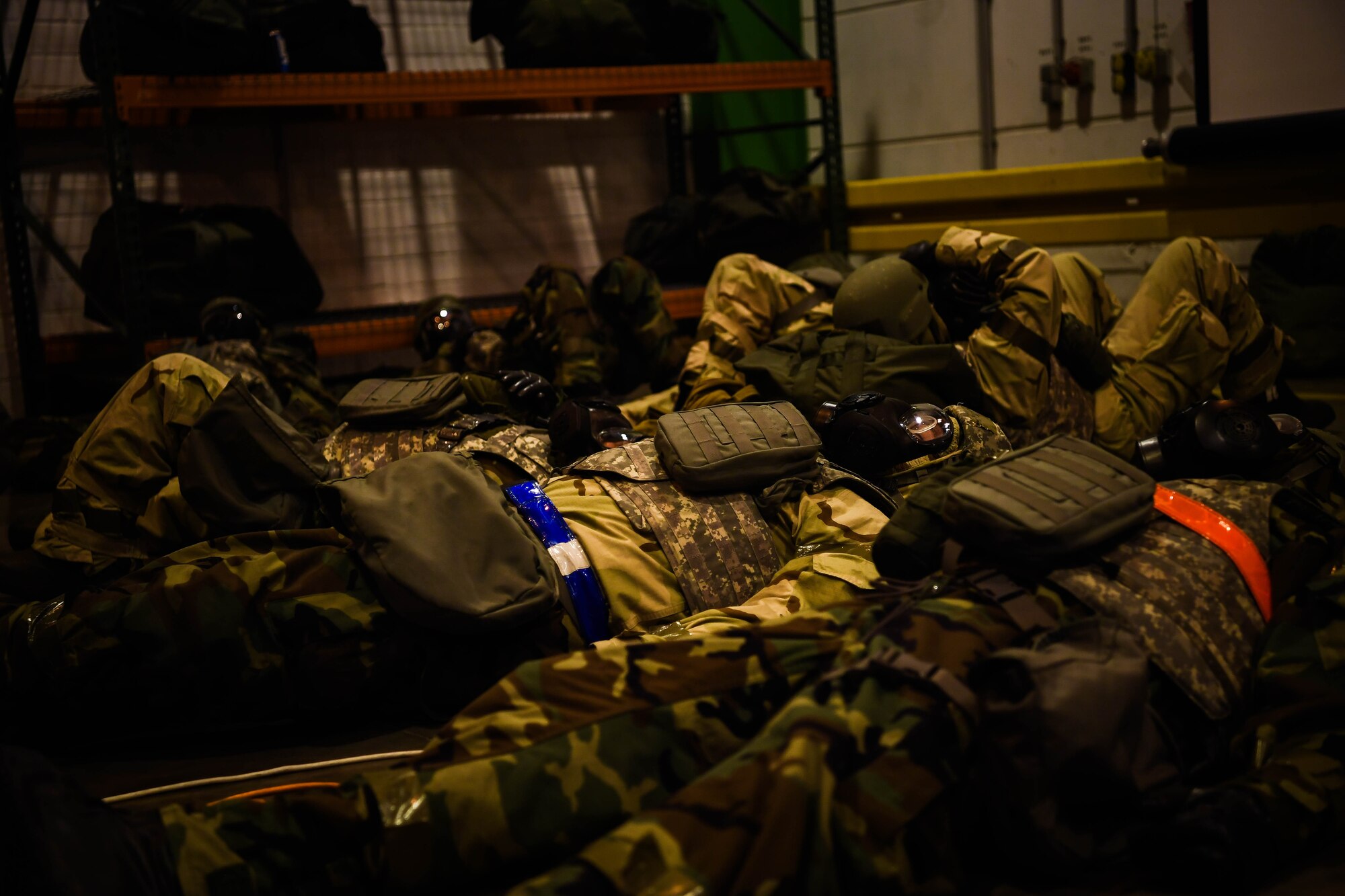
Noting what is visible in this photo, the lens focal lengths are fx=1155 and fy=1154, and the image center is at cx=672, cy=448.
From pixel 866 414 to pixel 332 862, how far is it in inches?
57.6

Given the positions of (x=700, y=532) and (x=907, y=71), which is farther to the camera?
(x=907, y=71)

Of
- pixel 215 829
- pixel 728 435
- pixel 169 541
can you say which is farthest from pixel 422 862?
pixel 169 541

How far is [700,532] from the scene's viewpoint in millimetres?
2326

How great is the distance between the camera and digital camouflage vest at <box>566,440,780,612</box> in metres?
2.27

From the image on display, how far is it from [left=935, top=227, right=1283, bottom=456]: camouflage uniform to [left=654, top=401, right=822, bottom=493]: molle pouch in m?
1.06

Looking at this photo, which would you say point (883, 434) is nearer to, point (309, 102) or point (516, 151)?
point (309, 102)

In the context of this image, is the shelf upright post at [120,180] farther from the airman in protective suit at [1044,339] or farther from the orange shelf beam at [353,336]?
the airman in protective suit at [1044,339]

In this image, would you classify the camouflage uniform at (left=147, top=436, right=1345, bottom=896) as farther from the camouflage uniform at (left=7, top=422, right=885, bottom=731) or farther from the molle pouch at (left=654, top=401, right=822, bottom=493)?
the molle pouch at (left=654, top=401, right=822, bottom=493)

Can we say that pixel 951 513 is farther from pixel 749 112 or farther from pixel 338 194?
pixel 749 112

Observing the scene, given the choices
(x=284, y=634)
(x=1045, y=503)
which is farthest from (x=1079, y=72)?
(x=284, y=634)

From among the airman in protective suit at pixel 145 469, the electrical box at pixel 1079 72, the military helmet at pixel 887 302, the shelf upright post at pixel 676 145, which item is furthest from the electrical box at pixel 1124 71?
the airman in protective suit at pixel 145 469

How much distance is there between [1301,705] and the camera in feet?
5.77

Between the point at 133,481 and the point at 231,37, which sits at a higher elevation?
the point at 231,37

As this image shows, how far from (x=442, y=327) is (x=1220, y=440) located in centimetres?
287
